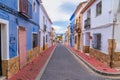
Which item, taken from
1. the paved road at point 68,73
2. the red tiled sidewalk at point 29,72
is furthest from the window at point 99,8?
the red tiled sidewalk at point 29,72

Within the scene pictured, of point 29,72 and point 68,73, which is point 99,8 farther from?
point 29,72

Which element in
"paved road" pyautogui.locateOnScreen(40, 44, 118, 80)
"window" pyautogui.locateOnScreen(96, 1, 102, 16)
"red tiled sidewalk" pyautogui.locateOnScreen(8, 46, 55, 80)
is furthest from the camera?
"window" pyautogui.locateOnScreen(96, 1, 102, 16)

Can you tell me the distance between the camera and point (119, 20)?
1092cm

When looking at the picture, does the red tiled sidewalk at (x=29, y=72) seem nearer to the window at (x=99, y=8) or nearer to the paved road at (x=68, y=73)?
the paved road at (x=68, y=73)

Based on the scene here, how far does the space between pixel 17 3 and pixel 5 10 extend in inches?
86.1

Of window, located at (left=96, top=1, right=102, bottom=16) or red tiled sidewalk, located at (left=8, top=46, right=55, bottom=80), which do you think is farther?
window, located at (left=96, top=1, right=102, bottom=16)

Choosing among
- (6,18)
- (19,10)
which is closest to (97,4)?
(19,10)

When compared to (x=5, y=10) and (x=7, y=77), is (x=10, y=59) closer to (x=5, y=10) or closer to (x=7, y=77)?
(x=7, y=77)

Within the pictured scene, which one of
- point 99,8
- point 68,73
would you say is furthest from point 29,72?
point 99,8

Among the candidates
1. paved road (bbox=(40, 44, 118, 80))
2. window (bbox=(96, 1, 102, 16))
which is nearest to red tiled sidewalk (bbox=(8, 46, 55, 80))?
paved road (bbox=(40, 44, 118, 80))

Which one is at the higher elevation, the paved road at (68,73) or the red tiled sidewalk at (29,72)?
the red tiled sidewalk at (29,72)

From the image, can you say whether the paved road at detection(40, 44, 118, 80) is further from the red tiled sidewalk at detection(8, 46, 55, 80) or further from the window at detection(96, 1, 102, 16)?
the window at detection(96, 1, 102, 16)

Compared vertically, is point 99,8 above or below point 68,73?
above

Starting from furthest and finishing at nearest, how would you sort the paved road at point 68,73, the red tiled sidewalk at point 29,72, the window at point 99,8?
the window at point 99,8 → the paved road at point 68,73 → the red tiled sidewalk at point 29,72
